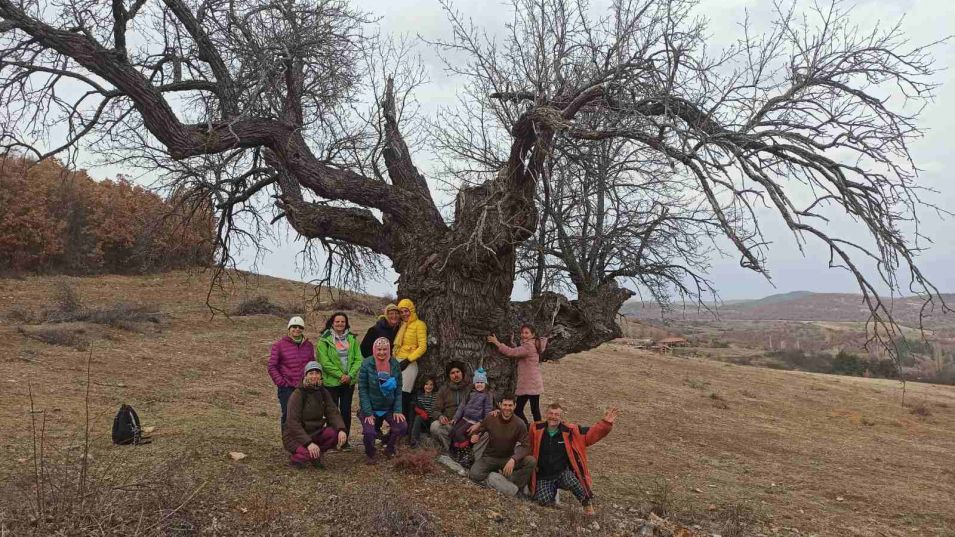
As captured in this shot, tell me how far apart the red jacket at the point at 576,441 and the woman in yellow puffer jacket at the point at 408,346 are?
1.48 m

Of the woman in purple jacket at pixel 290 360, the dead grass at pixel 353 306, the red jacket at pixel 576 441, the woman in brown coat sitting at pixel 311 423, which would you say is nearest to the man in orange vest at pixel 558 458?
the red jacket at pixel 576 441

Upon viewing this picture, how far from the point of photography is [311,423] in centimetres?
595

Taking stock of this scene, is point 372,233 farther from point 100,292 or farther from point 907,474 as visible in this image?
point 100,292

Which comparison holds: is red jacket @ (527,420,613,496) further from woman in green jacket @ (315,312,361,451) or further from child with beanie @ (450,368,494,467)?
woman in green jacket @ (315,312,361,451)

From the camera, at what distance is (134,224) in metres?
25.1

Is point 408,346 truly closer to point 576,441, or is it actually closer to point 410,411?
point 410,411

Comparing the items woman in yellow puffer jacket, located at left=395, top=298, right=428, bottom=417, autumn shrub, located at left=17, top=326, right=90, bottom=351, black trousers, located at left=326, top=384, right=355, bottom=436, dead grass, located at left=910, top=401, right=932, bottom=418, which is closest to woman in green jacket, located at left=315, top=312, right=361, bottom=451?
black trousers, located at left=326, top=384, right=355, bottom=436

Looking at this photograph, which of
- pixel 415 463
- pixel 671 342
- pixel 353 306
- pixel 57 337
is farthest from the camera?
pixel 671 342

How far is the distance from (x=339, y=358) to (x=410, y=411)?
3.39 ft

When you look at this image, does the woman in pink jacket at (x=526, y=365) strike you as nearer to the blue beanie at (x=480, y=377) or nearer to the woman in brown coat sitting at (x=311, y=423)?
the blue beanie at (x=480, y=377)

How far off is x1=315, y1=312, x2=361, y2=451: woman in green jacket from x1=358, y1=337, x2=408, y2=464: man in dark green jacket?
245 mm

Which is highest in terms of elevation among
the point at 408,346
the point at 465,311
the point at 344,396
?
the point at 465,311

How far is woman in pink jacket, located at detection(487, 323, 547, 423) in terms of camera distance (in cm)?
696

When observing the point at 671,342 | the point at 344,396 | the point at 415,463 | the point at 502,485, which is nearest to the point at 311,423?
the point at 344,396
